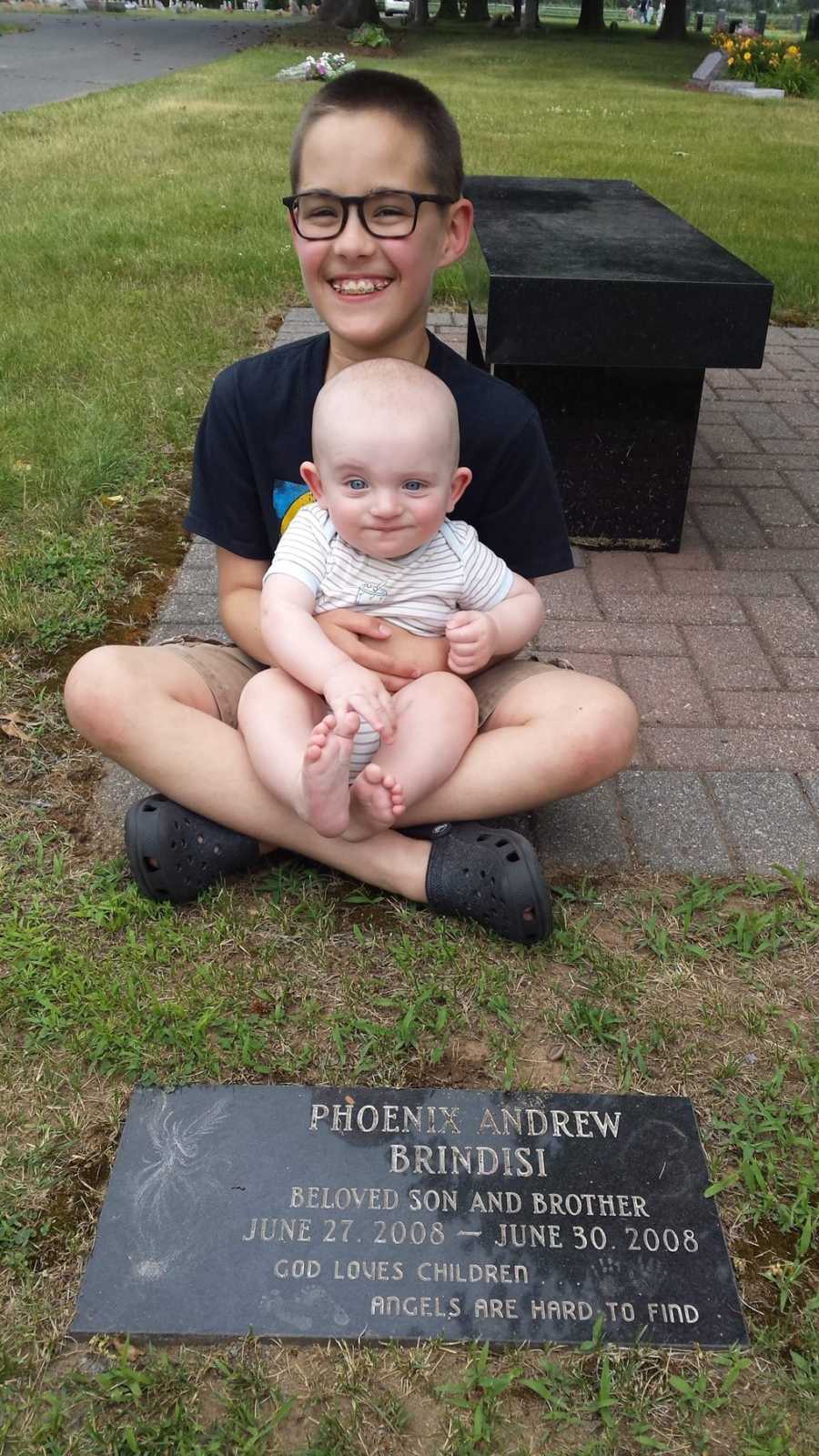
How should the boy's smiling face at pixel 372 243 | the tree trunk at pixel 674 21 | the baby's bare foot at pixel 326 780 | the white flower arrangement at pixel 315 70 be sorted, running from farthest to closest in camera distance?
the tree trunk at pixel 674 21
the white flower arrangement at pixel 315 70
the boy's smiling face at pixel 372 243
the baby's bare foot at pixel 326 780

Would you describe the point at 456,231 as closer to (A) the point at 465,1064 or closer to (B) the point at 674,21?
(A) the point at 465,1064

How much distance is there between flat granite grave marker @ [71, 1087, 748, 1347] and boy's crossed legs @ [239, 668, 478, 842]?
47 centimetres

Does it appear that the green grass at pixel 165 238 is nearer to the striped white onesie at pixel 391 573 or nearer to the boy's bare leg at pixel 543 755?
the striped white onesie at pixel 391 573

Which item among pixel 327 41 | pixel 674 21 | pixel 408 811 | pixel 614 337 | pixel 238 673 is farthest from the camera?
pixel 674 21

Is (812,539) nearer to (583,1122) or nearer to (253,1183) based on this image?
(583,1122)

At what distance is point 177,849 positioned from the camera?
2.24m

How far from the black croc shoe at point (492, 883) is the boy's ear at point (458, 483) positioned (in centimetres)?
62

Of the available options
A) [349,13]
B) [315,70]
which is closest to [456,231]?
[315,70]

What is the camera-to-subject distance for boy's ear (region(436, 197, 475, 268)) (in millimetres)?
2209

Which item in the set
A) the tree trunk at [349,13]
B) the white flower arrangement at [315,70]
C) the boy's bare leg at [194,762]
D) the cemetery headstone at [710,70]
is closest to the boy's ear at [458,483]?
the boy's bare leg at [194,762]

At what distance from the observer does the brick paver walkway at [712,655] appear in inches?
101

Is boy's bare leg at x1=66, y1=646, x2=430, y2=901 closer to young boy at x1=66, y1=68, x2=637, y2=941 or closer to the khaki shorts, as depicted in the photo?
young boy at x1=66, y1=68, x2=637, y2=941

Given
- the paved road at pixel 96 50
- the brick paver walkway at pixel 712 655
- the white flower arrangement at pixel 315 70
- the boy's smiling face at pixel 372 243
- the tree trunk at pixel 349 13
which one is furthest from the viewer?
the tree trunk at pixel 349 13

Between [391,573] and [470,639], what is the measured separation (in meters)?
0.20
